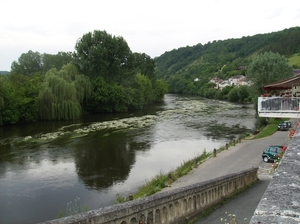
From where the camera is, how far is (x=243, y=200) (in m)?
9.85

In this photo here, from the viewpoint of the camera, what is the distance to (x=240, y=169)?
1906 centimetres

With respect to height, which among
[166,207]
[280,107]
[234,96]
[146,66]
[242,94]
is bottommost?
[234,96]

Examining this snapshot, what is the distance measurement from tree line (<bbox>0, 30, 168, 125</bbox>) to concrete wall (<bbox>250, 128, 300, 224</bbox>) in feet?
138

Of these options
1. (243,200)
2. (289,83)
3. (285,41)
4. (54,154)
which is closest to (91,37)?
(54,154)

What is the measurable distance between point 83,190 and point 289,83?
42.4 feet

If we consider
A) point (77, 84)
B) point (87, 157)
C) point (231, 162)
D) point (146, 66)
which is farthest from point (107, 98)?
point (231, 162)

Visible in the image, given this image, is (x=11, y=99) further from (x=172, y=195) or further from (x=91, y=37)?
(x=172, y=195)

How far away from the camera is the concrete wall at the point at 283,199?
2.19 meters

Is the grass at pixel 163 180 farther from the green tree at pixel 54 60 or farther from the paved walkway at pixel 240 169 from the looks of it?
the green tree at pixel 54 60

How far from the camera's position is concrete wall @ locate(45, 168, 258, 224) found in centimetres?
420

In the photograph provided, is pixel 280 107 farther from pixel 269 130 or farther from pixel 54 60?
pixel 54 60

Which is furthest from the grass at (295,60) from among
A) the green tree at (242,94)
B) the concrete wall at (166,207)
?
the concrete wall at (166,207)

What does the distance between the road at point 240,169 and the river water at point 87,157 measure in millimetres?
2605

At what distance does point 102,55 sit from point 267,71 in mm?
32667
